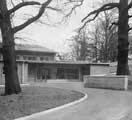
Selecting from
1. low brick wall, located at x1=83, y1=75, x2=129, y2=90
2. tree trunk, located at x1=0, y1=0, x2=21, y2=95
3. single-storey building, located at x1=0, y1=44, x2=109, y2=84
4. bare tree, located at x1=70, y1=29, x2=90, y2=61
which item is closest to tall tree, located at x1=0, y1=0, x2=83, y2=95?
tree trunk, located at x1=0, y1=0, x2=21, y2=95

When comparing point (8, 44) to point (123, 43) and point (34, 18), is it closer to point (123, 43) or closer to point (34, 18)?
point (34, 18)

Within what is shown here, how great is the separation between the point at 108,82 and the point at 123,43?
3825mm

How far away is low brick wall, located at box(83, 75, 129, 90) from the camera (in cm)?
1513

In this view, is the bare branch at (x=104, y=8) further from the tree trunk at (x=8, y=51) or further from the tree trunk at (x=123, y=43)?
the tree trunk at (x=8, y=51)

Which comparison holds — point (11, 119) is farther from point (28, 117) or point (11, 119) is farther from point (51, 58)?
point (51, 58)

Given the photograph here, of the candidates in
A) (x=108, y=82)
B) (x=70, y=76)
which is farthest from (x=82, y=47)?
(x=108, y=82)

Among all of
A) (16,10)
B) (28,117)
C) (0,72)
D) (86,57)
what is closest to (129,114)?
(28,117)

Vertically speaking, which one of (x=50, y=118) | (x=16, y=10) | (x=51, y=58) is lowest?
(x=50, y=118)

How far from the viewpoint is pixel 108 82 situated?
16.4 m

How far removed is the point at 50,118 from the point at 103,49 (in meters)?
35.5

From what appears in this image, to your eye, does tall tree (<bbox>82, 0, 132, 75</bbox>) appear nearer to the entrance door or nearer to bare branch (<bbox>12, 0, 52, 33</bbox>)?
bare branch (<bbox>12, 0, 52, 33</bbox>)

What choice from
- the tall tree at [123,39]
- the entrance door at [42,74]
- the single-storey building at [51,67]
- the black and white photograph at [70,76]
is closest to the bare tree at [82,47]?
the black and white photograph at [70,76]

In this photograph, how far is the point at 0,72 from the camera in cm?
2309

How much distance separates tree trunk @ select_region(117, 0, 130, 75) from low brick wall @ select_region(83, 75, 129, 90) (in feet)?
6.65
